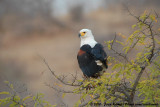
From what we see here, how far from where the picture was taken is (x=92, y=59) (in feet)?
11.0

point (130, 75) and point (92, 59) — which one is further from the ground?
point (92, 59)

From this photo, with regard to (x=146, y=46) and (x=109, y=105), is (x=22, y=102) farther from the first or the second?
(x=146, y=46)

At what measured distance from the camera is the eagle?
3221mm

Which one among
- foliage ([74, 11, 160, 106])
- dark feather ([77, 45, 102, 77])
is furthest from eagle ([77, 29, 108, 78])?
foliage ([74, 11, 160, 106])

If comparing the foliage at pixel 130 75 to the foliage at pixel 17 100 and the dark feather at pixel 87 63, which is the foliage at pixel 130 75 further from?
the dark feather at pixel 87 63

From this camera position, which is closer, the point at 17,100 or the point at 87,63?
the point at 17,100

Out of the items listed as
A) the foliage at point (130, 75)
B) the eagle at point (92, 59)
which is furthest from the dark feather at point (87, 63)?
the foliage at point (130, 75)

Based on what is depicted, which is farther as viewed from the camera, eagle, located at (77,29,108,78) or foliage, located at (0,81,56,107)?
eagle, located at (77,29,108,78)

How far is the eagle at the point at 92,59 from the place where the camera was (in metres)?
3.22

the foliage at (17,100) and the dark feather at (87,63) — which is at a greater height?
the dark feather at (87,63)

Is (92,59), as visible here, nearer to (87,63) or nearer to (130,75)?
(87,63)

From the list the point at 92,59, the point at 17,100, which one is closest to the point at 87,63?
the point at 92,59

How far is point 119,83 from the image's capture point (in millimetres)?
2094

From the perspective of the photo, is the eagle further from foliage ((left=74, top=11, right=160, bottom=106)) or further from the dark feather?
foliage ((left=74, top=11, right=160, bottom=106))
